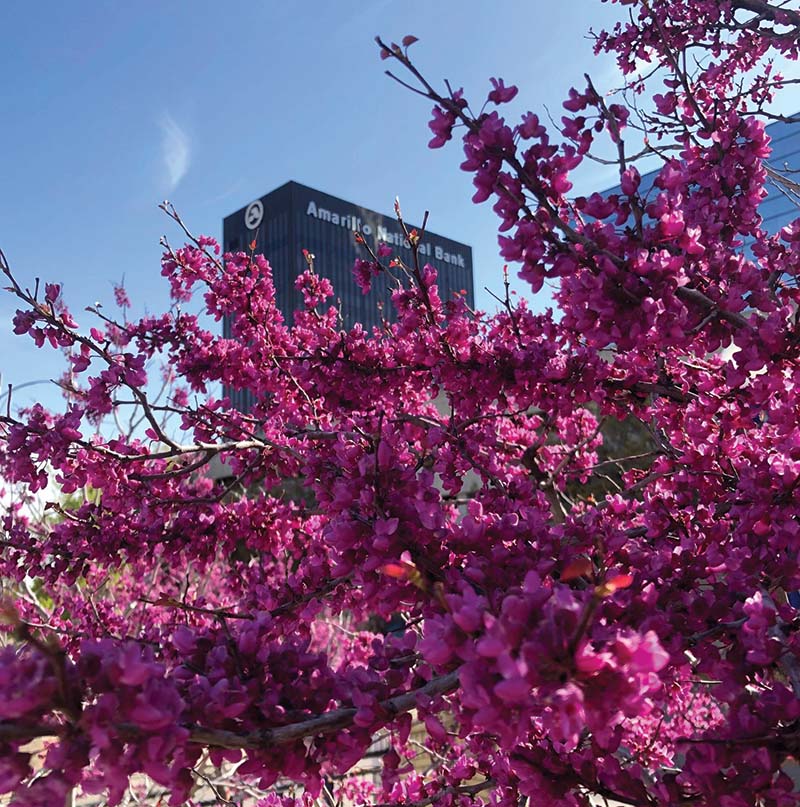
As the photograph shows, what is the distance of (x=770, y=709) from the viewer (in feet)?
5.06

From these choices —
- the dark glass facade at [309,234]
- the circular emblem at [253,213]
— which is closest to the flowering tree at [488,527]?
the dark glass facade at [309,234]

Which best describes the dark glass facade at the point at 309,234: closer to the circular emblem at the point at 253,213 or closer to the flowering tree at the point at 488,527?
the circular emblem at the point at 253,213

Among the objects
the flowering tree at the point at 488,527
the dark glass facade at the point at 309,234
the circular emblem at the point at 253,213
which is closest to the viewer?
the flowering tree at the point at 488,527

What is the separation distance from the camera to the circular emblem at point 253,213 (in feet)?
230

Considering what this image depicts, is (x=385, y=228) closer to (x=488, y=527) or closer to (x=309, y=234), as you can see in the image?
(x=309, y=234)

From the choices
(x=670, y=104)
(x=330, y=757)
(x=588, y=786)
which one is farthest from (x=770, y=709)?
(x=670, y=104)

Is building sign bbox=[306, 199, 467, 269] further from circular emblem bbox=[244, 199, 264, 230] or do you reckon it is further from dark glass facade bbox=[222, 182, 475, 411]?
circular emblem bbox=[244, 199, 264, 230]

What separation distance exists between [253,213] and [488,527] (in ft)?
242

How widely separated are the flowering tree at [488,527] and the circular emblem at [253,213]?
69910 millimetres

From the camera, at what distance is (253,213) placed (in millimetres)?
70500

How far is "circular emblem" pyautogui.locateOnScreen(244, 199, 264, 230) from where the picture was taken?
70188mm

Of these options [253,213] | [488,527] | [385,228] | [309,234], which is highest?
[253,213]

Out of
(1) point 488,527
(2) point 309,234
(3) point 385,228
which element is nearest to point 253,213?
(2) point 309,234

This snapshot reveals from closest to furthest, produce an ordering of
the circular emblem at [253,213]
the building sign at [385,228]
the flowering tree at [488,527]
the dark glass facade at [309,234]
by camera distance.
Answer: the flowering tree at [488,527], the dark glass facade at [309,234], the building sign at [385,228], the circular emblem at [253,213]
